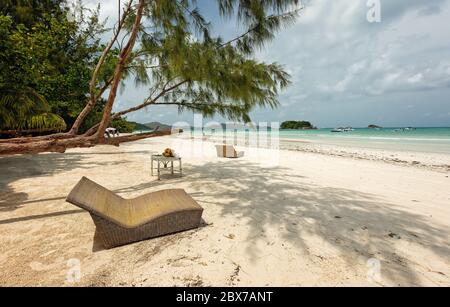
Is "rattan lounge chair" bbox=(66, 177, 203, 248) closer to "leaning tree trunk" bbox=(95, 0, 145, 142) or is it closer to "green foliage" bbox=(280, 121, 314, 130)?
"leaning tree trunk" bbox=(95, 0, 145, 142)

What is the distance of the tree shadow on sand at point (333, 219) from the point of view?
269 cm

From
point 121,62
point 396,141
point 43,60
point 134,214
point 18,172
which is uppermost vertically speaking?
point 43,60

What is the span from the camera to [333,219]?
3617mm

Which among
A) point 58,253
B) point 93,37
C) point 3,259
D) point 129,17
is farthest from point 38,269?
point 93,37

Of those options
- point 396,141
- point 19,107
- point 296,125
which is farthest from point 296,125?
point 19,107

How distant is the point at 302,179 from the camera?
657 centimetres

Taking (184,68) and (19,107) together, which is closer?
(184,68)

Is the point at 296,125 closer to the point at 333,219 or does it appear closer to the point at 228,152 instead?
the point at 228,152

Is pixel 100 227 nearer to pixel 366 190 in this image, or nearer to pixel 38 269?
pixel 38 269

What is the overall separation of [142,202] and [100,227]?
97cm

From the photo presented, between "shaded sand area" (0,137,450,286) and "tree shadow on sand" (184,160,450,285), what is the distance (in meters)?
0.02

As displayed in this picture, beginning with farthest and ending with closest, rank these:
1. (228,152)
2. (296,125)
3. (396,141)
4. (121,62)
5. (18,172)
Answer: (296,125), (396,141), (228,152), (18,172), (121,62)

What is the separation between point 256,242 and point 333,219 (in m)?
1.48

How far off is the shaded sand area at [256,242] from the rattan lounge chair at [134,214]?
13 cm
